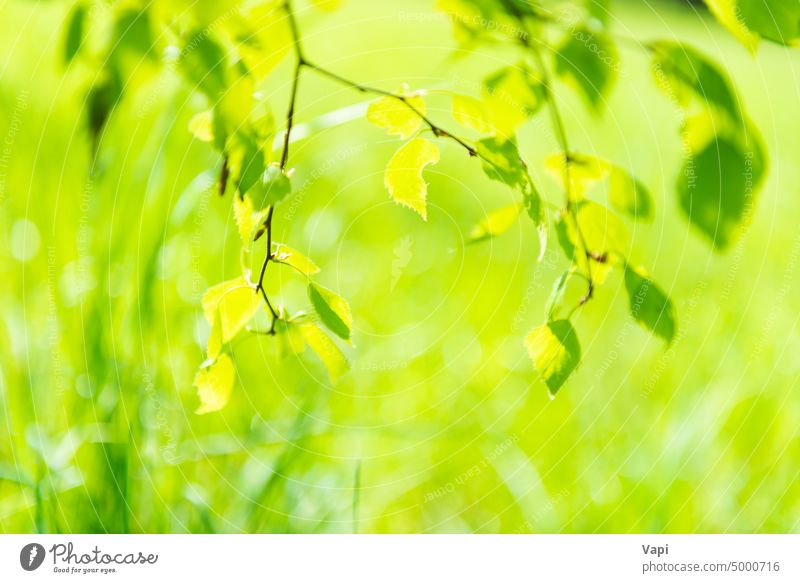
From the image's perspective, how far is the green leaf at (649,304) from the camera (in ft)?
1.15

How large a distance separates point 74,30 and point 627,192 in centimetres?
27

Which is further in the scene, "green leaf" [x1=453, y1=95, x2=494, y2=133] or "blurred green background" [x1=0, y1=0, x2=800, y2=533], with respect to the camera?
"blurred green background" [x1=0, y1=0, x2=800, y2=533]

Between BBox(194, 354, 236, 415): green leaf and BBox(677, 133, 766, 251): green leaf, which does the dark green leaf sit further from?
BBox(677, 133, 766, 251): green leaf

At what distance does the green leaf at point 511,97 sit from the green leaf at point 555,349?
91 millimetres

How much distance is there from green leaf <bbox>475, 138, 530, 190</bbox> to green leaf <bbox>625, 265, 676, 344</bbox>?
0.20 ft

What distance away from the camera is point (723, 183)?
0.34 meters

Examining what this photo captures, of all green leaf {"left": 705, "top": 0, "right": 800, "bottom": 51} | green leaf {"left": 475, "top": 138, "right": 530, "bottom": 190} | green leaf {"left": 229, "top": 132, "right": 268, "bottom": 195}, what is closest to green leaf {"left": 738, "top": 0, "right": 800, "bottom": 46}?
green leaf {"left": 705, "top": 0, "right": 800, "bottom": 51}

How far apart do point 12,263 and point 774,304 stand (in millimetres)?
686

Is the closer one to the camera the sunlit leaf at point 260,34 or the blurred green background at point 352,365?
the sunlit leaf at point 260,34

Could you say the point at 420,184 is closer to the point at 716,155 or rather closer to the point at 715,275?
the point at 716,155

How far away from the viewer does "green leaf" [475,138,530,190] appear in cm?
35
